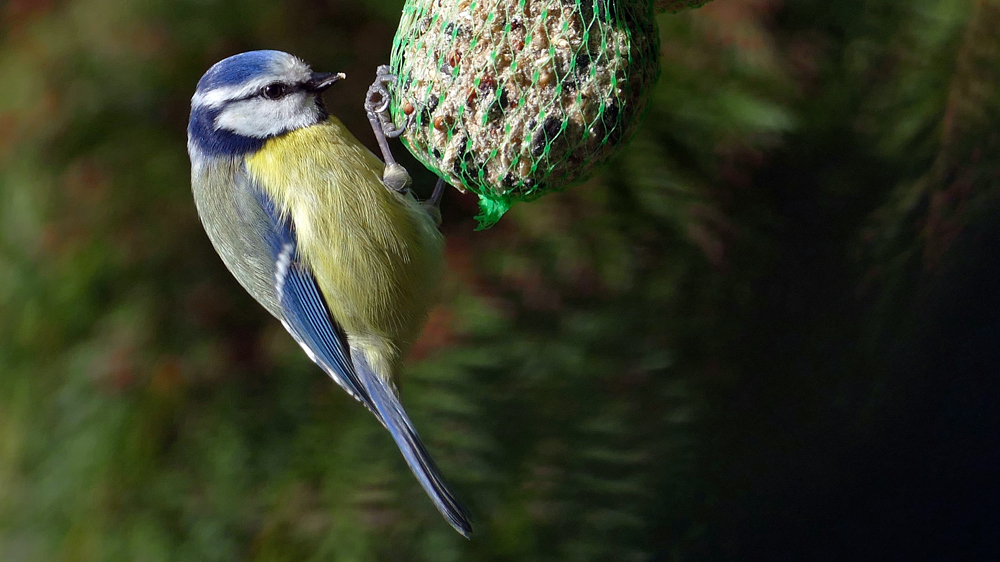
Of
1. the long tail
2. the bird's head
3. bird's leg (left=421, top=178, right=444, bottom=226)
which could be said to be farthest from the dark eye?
the long tail

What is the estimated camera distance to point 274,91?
1395mm

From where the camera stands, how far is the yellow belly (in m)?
1.42

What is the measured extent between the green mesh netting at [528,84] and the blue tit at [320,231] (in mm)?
275

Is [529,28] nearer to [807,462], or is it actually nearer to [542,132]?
[542,132]

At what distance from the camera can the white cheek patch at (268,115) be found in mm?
1409

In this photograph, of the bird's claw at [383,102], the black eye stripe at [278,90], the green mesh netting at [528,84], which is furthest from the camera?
the black eye stripe at [278,90]

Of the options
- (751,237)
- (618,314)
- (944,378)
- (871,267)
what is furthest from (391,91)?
(944,378)

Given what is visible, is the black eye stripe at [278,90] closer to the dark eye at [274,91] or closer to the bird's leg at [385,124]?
the dark eye at [274,91]

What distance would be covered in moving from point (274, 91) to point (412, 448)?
2.12 feet

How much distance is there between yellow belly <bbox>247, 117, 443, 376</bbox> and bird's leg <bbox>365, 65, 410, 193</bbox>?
0.02 meters

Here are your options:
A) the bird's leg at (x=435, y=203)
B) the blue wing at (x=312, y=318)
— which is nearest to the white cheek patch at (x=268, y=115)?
the blue wing at (x=312, y=318)

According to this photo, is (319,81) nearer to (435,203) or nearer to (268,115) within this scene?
(268,115)

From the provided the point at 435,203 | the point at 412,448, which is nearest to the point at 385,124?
the point at 435,203

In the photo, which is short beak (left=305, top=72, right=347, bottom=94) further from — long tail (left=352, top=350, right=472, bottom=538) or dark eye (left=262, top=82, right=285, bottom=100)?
long tail (left=352, top=350, right=472, bottom=538)
